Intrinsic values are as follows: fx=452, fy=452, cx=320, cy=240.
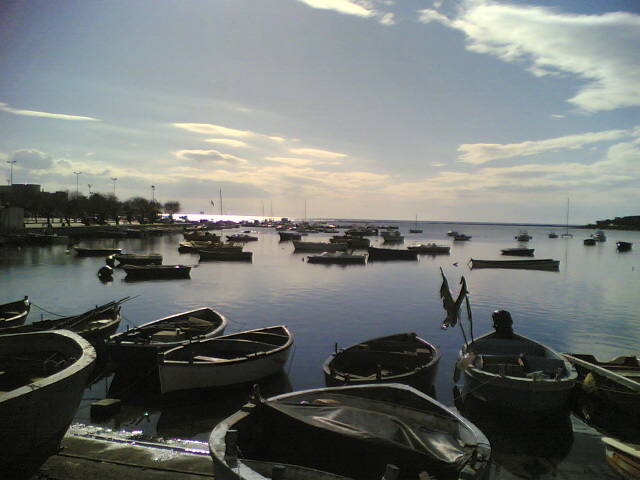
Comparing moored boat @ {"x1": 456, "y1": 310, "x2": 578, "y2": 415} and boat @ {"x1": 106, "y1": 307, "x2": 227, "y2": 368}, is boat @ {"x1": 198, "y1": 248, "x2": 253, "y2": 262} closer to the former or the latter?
boat @ {"x1": 106, "y1": 307, "x2": 227, "y2": 368}

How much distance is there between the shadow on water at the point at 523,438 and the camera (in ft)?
40.4

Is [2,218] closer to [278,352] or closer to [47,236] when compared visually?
[47,236]

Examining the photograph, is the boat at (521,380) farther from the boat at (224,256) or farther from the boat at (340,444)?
the boat at (224,256)

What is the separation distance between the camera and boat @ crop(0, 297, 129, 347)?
59.6 ft

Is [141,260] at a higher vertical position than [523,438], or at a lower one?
higher

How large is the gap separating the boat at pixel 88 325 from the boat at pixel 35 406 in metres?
7.08

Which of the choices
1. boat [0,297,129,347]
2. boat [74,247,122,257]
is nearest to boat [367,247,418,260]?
boat [74,247,122,257]

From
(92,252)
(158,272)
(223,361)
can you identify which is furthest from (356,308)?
(92,252)

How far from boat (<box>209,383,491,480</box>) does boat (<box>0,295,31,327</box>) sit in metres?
17.2

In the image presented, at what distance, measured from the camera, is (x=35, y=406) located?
27.6 ft

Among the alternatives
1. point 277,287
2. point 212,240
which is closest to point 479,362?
point 277,287

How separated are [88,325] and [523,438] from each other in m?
18.0

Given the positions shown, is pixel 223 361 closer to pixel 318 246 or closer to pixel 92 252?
pixel 92 252

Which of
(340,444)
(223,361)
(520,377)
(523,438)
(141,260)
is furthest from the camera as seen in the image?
(141,260)
